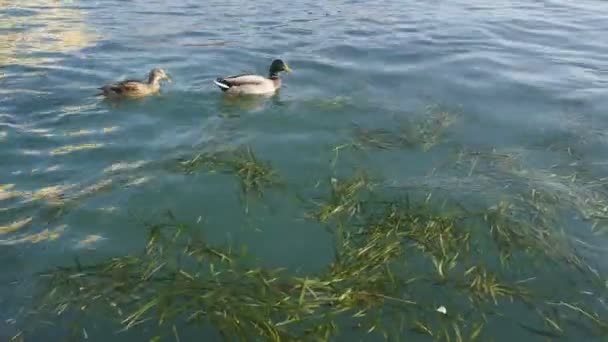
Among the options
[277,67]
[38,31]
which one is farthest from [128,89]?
[38,31]

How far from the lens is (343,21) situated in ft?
58.0

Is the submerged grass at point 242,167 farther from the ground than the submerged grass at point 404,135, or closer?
closer

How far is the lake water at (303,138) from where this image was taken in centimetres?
605

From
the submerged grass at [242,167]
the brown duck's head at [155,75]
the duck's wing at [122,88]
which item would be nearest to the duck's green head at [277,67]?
the brown duck's head at [155,75]

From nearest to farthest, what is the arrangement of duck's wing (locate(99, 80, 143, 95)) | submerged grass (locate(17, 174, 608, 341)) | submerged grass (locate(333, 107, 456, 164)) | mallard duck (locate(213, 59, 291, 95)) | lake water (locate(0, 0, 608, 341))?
submerged grass (locate(17, 174, 608, 341)), lake water (locate(0, 0, 608, 341)), submerged grass (locate(333, 107, 456, 164)), duck's wing (locate(99, 80, 143, 95)), mallard duck (locate(213, 59, 291, 95))

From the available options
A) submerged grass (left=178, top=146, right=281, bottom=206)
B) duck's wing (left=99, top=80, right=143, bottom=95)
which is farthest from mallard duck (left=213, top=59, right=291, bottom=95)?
submerged grass (left=178, top=146, right=281, bottom=206)

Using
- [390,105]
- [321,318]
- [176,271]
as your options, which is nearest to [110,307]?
[176,271]

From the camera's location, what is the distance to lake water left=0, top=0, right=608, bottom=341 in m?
6.05

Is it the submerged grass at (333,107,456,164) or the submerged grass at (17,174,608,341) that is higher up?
the submerged grass at (333,107,456,164)

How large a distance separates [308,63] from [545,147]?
21.3ft

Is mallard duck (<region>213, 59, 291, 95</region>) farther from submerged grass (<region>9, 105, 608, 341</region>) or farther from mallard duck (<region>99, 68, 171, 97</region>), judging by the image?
submerged grass (<region>9, 105, 608, 341</region>)

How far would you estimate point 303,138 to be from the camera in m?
9.16

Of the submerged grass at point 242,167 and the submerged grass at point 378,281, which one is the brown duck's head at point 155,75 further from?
the submerged grass at point 378,281

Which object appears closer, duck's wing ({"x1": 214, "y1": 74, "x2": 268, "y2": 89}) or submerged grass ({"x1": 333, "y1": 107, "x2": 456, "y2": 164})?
submerged grass ({"x1": 333, "y1": 107, "x2": 456, "y2": 164})
